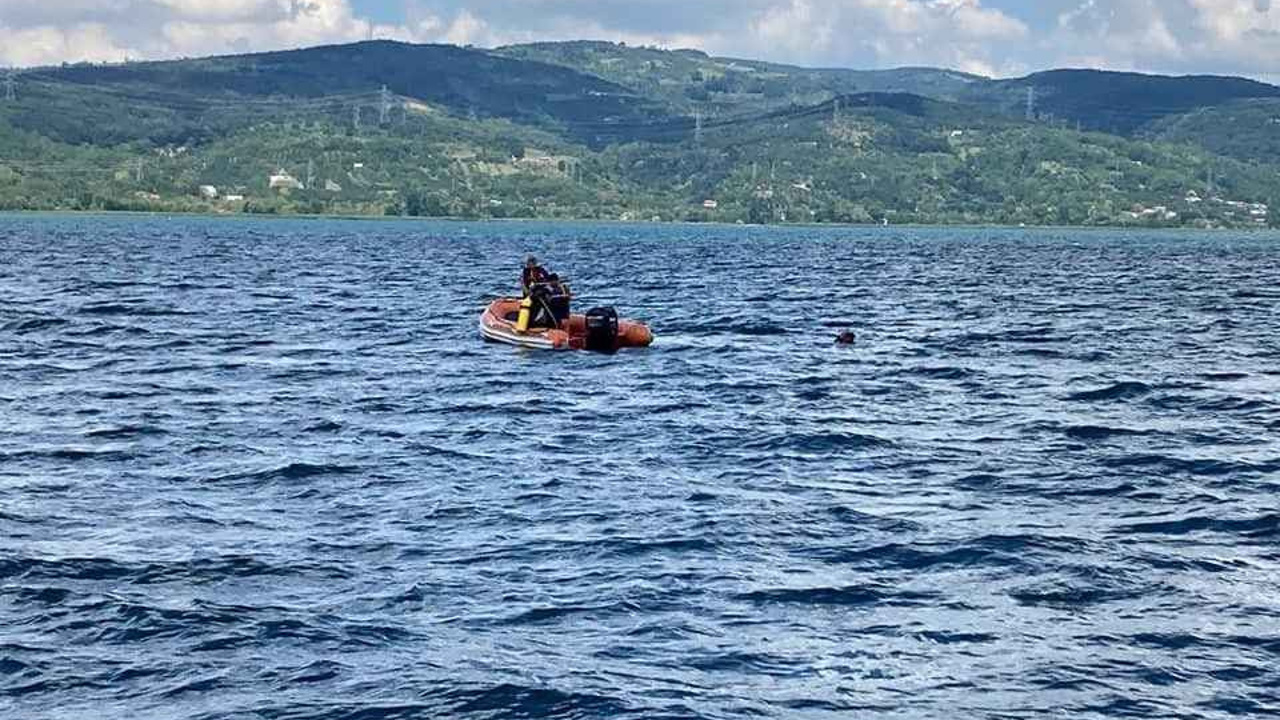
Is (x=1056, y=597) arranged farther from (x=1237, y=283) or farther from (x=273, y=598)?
(x=1237, y=283)

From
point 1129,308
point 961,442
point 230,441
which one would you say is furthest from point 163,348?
point 1129,308

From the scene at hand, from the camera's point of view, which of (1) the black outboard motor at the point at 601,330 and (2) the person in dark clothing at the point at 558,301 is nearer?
(1) the black outboard motor at the point at 601,330

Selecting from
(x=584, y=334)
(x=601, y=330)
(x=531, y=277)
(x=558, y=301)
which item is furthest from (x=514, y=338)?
(x=601, y=330)

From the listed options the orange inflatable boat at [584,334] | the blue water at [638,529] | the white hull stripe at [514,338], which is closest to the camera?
the blue water at [638,529]

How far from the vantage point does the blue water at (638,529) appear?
17.7 meters

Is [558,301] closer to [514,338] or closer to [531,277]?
[531,277]

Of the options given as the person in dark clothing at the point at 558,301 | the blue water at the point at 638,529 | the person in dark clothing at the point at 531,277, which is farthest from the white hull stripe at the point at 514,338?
the person in dark clothing at the point at 531,277

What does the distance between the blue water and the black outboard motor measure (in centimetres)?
123

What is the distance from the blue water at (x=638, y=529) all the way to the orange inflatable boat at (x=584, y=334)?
0.72m

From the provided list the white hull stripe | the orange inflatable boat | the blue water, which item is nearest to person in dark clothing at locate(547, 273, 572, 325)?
the orange inflatable boat

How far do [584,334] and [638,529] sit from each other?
27.8 metres

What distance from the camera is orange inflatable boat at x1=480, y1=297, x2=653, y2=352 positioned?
5231cm

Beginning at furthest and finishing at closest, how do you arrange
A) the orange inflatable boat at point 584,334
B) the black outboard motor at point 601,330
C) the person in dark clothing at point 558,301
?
1. the person in dark clothing at point 558,301
2. the orange inflatable boat at point 584,334
3. the black outboard motor at point 601,330

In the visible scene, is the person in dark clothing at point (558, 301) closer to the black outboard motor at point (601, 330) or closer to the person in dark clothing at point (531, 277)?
the person in dark clothing at point (531, 277)
